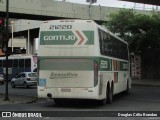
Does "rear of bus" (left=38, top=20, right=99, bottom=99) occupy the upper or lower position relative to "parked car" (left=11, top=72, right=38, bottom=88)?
upper

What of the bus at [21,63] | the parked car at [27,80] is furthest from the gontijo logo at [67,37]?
the bus at [21,63]

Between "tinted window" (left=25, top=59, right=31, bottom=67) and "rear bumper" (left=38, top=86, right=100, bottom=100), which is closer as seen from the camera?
"rear bumper" (left=38, top=86, right=100, bottom=100)

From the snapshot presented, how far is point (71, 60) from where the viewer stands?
59.9ft

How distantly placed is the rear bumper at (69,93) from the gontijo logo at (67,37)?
1.91 m

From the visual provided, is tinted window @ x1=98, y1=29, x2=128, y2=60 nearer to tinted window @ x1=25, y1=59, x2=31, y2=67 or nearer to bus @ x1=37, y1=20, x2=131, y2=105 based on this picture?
bus @ x1=37, y1=20, x2=131, y2=105

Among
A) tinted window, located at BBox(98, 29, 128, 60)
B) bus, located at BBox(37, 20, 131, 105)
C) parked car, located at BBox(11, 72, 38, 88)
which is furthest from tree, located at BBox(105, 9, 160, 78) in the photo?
bus, located at BBox(37, 20, 131, 105)

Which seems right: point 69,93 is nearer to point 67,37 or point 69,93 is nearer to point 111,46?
point 67,37

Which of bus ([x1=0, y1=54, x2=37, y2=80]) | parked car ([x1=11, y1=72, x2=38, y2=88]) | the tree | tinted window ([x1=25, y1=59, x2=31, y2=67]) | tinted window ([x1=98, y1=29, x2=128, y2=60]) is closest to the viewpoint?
tinted window ([x1=98, y1=29, x2=128, y2=60])

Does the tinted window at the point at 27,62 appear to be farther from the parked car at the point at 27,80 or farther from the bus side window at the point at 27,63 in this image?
the parked car at the point at 27,80

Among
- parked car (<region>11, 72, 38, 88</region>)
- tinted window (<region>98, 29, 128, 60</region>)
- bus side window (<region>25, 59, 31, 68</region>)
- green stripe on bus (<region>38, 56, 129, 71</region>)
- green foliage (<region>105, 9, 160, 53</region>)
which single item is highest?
green foliage (<region>105, 9, 160, 53</region>)

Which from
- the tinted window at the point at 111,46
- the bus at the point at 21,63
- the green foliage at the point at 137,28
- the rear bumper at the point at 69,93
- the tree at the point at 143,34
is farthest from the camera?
the bus at the point at 21,63

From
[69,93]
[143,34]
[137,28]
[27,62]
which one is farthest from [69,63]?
[27,62]

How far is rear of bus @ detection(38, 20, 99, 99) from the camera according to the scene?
18.1m

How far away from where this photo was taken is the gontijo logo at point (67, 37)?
18250 millimetres
